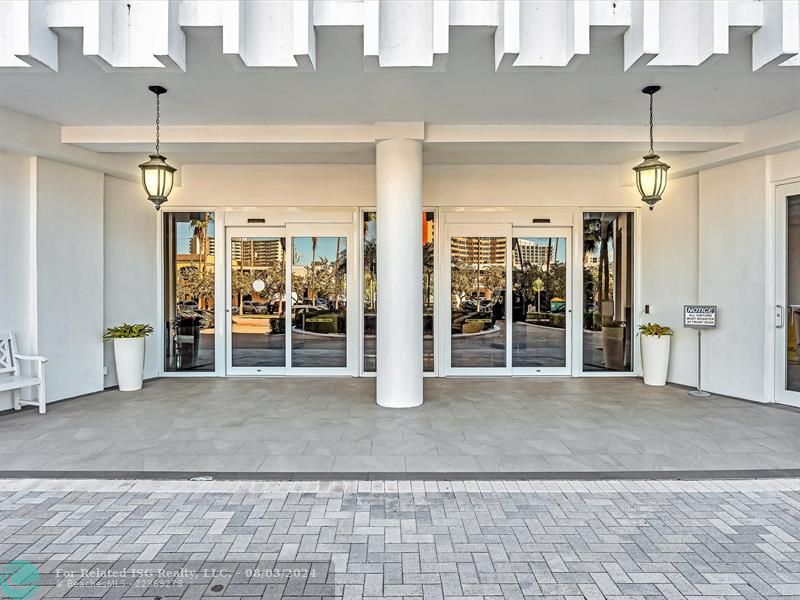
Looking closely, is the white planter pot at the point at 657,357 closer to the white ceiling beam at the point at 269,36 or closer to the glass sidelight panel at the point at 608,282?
the glass sidelight panel at the point at 608,282

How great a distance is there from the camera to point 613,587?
226 cm

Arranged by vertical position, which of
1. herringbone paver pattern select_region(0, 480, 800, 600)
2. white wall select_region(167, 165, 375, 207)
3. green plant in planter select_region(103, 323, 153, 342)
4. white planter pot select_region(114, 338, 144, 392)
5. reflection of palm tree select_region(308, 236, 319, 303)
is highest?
white wall select_region(167, 165, 375, 207)

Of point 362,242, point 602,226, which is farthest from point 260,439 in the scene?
point 602,226

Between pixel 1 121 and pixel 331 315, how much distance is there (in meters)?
4.46

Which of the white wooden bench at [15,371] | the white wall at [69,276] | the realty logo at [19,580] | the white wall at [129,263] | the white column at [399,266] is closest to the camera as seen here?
the realty logo at [19,580]

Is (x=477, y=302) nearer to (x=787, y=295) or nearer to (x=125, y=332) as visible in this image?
(x=787, y=295)

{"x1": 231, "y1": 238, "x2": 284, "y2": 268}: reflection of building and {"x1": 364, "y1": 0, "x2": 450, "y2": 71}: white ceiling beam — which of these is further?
{"x1": 231, "y1": 238, "x2": 284, "y2": 268}: reflection of building

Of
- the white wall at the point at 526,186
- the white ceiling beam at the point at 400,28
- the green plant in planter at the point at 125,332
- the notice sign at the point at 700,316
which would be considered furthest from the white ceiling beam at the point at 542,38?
the green plant in planter at the point at 125,332

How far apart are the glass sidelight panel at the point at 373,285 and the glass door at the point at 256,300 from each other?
1.28 m

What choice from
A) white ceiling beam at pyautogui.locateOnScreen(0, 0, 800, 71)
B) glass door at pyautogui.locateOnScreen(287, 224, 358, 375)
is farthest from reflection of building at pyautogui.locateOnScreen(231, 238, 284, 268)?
white ceiling beam at pyautogui.locateOnScreen(0, 0, 800, 71)

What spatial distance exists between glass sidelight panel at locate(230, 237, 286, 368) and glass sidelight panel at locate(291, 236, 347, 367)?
0.74 feet

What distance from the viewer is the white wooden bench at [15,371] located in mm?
5176

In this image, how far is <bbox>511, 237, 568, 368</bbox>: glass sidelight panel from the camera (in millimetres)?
7219

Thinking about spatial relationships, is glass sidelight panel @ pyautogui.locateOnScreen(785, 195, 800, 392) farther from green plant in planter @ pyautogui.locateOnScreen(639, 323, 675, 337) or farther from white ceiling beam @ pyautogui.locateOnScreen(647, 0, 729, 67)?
white ceiling beam @ pyautogui.locateOnScreen(647, 0, 729, 67)
